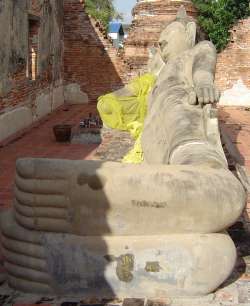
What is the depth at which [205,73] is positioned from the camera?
4.86 metres

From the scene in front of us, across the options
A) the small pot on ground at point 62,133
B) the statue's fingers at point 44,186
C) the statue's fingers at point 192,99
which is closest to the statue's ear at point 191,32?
the statue's fingers at point 192,99

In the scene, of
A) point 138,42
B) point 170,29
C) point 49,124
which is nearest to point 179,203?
point 170,29

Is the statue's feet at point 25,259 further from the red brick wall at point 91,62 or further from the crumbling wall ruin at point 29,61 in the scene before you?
the red brick wall at point 91,62

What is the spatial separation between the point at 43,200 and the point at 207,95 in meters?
1.90

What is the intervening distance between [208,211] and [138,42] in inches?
428

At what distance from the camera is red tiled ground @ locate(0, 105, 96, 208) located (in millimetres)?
5960

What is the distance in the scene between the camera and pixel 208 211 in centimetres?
294

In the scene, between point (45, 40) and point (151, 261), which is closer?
point (151, 261)

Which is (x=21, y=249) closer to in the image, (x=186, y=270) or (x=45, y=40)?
(x=186, y=270)

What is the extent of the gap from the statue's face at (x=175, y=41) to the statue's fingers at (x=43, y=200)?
3.61m

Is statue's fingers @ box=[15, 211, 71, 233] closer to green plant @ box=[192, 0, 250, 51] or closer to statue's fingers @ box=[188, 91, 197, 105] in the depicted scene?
statue's fingers @ box=[188, 91, 197, 105]

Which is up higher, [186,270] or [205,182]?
[205,182]

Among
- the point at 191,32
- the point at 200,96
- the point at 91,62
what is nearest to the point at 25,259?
the point at 200,96

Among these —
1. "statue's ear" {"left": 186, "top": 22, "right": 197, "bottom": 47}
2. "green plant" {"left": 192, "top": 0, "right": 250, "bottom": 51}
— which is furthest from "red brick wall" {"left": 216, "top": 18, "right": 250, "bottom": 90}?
"statue's ear" {"left": 186, "top": 22, "right": 197, "bottom": 47}
